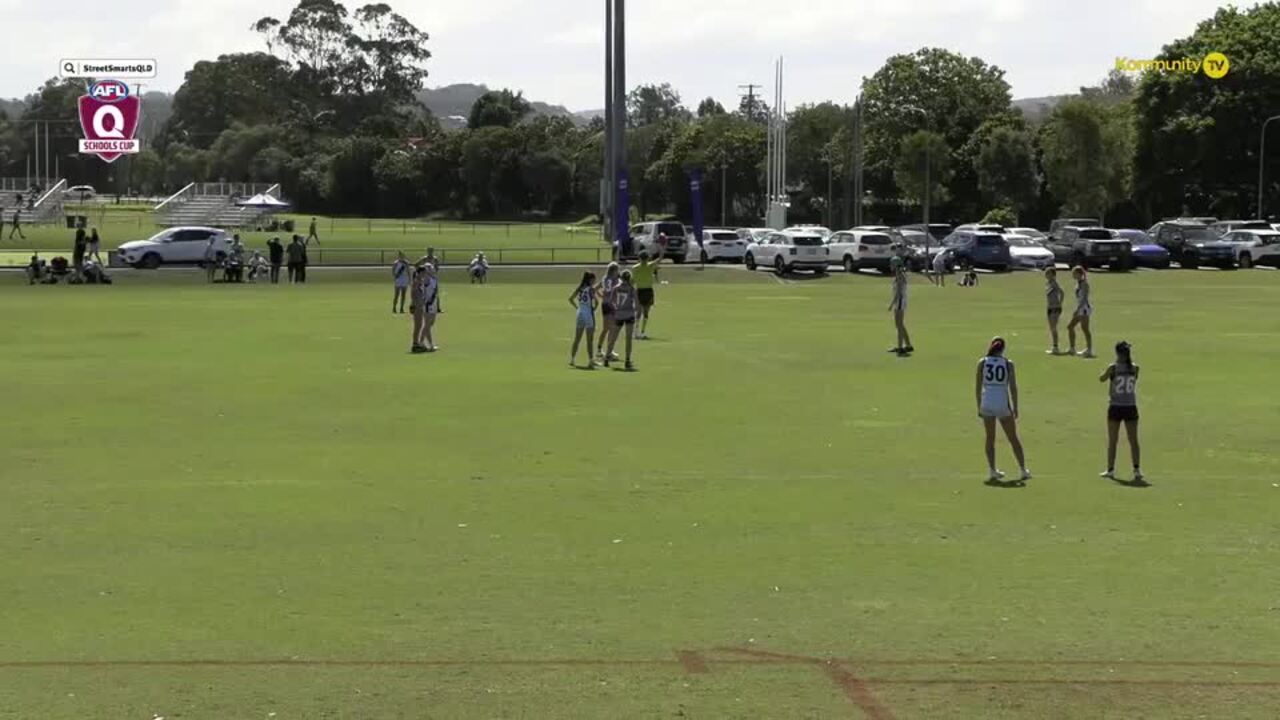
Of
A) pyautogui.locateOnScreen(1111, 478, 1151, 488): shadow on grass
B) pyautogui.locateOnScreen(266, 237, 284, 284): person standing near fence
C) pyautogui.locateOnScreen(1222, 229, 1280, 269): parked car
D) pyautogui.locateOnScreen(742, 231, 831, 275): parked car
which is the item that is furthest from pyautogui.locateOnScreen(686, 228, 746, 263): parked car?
pyautogui.locateOnScreen(1111, 478, 1151, 488): shadow on grass

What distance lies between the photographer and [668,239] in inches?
2677

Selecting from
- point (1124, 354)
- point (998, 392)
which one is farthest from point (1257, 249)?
point (998, 392)

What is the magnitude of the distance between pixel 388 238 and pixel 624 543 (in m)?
81.2

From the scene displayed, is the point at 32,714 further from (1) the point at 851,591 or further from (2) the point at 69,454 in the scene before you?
(2) the point at 69,454

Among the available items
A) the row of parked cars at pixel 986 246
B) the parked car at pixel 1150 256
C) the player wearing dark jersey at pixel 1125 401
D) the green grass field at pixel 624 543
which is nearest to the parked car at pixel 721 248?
the row of parked cars at pixel 986 246

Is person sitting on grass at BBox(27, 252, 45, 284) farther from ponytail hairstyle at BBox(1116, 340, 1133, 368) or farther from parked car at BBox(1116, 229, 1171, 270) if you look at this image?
ponytail hairstyle at BBox(1116, 340, 1133, 368)

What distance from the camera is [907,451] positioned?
1934 centimetres

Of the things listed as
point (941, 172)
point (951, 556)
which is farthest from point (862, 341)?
point (941, 172)

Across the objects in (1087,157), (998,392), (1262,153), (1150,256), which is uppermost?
(1087,157)

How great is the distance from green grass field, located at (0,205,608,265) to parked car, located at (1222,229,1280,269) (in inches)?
1015

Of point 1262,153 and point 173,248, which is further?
point 1262,153

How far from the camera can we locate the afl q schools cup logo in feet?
320

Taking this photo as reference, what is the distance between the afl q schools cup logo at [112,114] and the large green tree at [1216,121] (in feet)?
177

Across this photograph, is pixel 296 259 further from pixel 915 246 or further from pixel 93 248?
pixel 915 246
